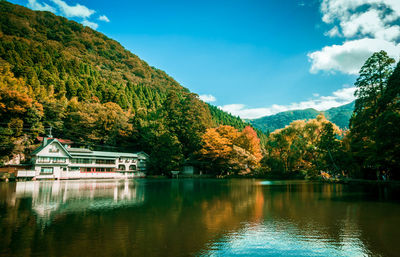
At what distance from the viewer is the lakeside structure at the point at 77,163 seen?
38469mm

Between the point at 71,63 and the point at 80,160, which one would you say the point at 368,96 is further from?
the point at 71,63

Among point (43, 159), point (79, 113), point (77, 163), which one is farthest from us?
point (79, 113)

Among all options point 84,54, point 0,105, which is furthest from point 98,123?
point 84,54

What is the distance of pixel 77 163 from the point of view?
43.0 metres

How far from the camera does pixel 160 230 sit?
332 inches

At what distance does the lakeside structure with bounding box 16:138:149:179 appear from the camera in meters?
38.5

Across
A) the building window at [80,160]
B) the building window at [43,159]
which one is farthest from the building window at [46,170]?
the building window at [80,160]

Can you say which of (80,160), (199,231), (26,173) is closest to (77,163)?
(80,160)

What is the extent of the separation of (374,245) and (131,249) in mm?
6965

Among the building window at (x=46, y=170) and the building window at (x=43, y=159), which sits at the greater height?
the building window at (x=43, y=159)

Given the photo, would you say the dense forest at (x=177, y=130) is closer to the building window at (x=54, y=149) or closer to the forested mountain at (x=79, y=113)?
the forested mountain at (x=79, y=113)

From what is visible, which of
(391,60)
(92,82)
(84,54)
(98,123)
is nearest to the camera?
(391,60)

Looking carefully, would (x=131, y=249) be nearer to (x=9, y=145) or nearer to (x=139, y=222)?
(x=139, y=222)

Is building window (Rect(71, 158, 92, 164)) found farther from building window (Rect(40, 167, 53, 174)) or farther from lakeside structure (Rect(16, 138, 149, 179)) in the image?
building window (Rect(40, 167, 53, 174))
